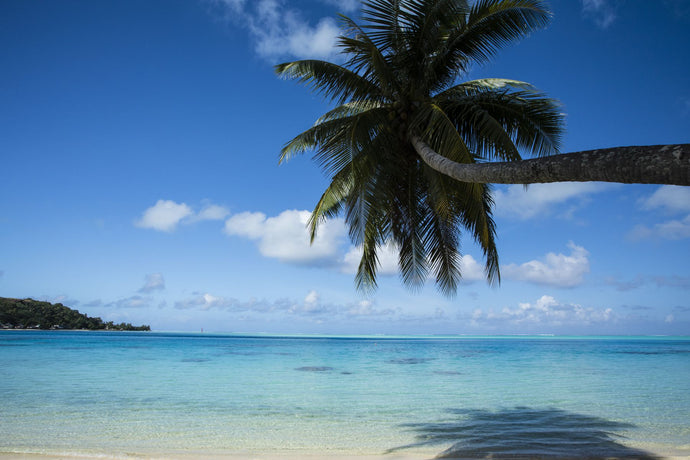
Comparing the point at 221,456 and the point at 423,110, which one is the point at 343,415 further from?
the point at 423,110

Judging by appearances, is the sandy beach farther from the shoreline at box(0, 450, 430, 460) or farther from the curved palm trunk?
the curved palm trunk

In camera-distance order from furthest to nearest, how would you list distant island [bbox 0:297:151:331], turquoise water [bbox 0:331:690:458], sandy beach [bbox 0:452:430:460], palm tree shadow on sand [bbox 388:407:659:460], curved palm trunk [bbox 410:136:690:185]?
distant island [bbox 0:297:151:331]
turquoise water [bbox 0:331:690:458]
palm tree shadow on sand [bbox 388:407:659:460]
sandy beach [bbox 0:452:430:460]
curved palm trunk [bbox 410:136:690:185]

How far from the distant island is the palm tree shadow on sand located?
295ft

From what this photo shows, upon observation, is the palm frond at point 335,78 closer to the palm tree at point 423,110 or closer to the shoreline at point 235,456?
the palm tree at point 423,110

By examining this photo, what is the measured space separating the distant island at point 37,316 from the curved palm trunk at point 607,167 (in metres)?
92.9

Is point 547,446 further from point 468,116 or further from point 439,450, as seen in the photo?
point 468,116

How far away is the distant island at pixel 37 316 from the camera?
7541 centimetres

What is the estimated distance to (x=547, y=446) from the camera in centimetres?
596

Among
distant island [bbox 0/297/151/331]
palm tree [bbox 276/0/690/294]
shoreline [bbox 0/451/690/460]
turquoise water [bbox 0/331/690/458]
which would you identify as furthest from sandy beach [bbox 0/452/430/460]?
distant island [bbox 0/297/151/331]

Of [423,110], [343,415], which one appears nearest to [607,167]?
[423,110]

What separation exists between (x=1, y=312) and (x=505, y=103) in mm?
91350

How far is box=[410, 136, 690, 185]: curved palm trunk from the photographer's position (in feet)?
7.70

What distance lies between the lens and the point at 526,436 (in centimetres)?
662

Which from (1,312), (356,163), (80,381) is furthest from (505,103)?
(1,312)
